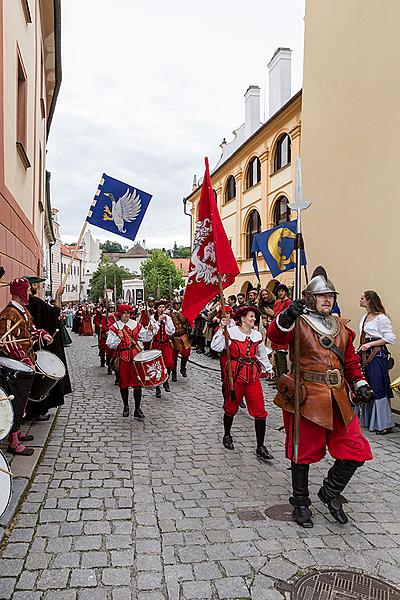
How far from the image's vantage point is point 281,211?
20953 millimetres

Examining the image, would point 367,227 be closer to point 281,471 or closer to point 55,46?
point 281,471

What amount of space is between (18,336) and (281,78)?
2143 centimetres

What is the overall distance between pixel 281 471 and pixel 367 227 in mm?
4830

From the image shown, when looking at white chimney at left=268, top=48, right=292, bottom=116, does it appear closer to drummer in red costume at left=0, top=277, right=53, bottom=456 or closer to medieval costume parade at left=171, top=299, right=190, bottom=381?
medieval costume parade at left=171, top=299, right=190, bottom=381

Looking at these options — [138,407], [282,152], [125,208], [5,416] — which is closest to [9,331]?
[5,416]

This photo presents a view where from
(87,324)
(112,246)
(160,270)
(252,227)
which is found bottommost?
(87,324)

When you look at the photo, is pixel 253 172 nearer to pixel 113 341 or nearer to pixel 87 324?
pixel 87 324

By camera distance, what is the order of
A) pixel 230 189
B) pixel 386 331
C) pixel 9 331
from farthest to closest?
pixel 230 189
pixel 386 331
pixel 9 331

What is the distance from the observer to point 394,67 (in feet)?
26.1

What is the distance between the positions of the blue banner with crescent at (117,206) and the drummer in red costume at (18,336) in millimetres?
3201

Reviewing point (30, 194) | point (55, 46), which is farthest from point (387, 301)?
point (55, 46)

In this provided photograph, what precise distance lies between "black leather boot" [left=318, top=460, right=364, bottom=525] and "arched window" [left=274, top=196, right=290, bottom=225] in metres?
16.8

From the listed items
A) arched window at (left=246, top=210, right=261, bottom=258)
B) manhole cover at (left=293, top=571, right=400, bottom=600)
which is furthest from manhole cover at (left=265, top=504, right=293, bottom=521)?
arched window at (left=246, top=210, right=261, bottom=258)

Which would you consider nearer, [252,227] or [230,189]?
[252,227]
